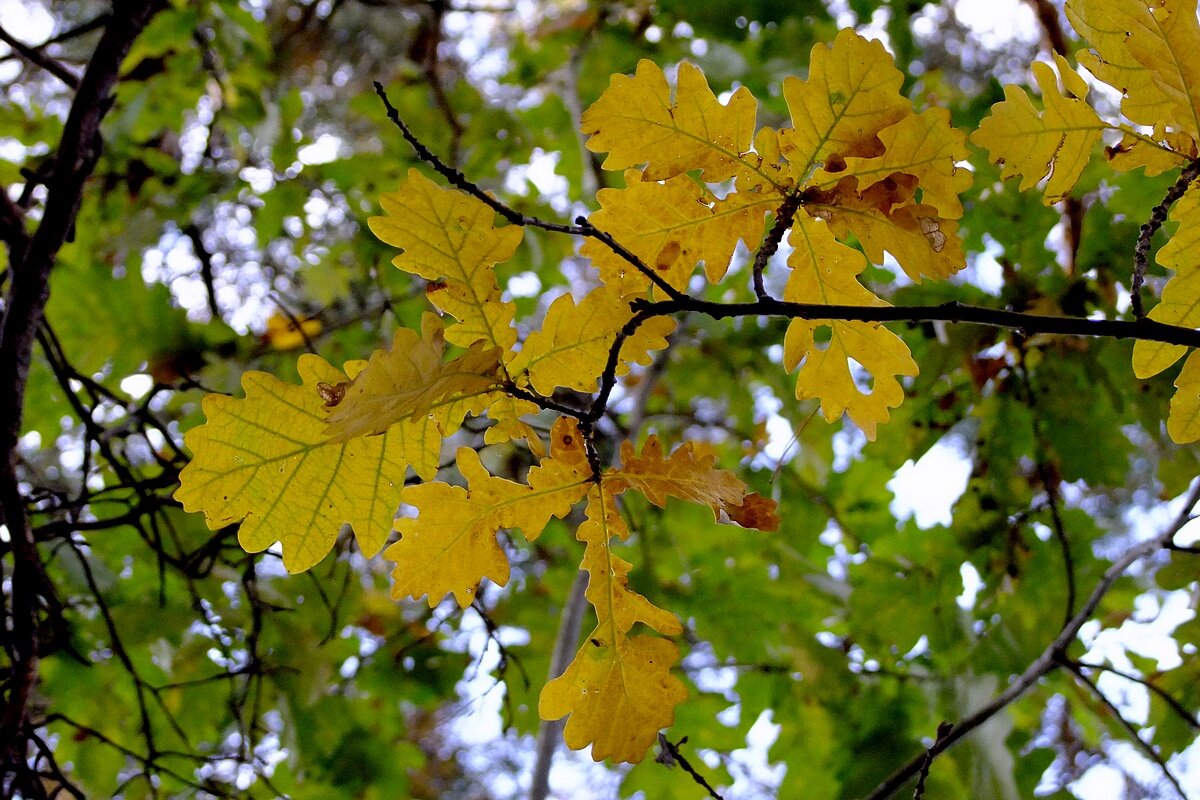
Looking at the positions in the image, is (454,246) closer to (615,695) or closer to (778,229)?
(778,229)

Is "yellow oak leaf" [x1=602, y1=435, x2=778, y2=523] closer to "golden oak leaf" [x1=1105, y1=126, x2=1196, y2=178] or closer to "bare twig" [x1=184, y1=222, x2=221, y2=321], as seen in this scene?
"golden oak leaf" [x1=1105, y1=126, x2=1196, y2=178]

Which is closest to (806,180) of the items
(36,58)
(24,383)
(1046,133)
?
(1046,133)

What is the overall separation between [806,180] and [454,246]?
0.31 meters

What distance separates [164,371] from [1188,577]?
190cm

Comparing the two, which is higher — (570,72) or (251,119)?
(251,119)

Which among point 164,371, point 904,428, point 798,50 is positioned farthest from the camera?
point 798,50

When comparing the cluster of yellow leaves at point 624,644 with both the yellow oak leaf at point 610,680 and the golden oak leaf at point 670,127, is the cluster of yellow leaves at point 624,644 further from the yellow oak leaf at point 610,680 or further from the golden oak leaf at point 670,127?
the golden oak leaf at point 670,127

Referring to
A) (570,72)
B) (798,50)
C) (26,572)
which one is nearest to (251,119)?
(570,72)

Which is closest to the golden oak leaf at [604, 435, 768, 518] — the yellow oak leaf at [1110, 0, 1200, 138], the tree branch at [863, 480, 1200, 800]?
the yellow oak leaf at [1110, 0, 1200, 138]

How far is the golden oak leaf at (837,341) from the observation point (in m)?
0.71

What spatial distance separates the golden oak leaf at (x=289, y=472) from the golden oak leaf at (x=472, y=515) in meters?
0.03

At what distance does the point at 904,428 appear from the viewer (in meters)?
1.54

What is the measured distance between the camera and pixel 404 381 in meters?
0.58

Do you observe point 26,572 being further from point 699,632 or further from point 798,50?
point 798,50
